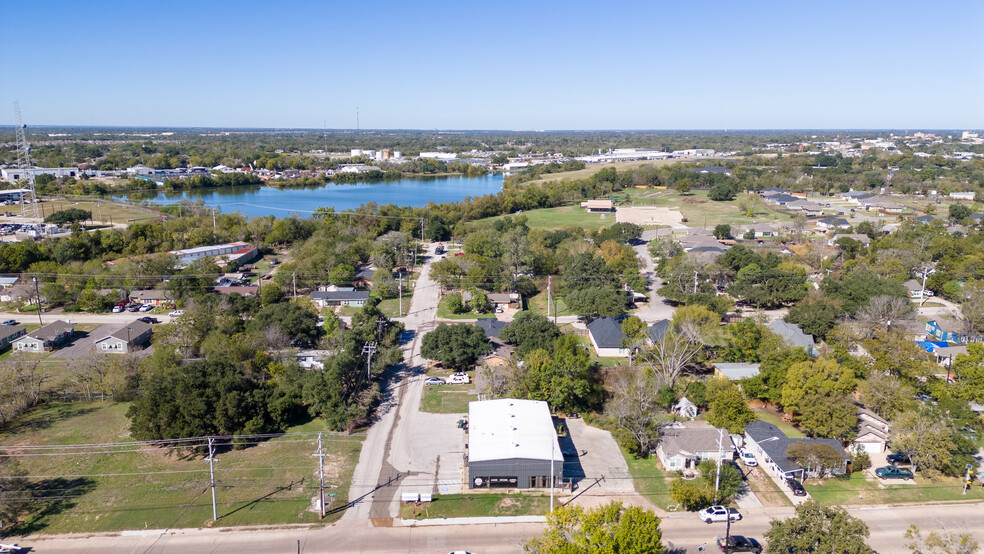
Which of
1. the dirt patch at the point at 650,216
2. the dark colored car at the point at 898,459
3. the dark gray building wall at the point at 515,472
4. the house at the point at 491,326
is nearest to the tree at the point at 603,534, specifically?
the dark gray building wall at the point at 515,472

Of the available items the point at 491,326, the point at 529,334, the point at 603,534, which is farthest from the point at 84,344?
the point at 603,534

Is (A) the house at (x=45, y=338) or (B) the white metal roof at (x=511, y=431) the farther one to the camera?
(A) the house at (x=45, y=338)

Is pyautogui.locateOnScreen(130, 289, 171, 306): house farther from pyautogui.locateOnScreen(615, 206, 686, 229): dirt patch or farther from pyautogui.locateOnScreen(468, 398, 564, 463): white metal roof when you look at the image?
pyautogui.locateOnScreen(615, 206, 686, 229): dirt patch

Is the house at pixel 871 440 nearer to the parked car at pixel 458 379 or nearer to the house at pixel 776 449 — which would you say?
the house at pixel 776 449

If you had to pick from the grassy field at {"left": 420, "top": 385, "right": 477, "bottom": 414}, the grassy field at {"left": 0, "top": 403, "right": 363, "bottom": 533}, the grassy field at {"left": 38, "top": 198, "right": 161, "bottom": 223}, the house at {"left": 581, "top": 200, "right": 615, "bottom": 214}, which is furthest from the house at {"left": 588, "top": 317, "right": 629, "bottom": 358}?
the grassy field at {"left": 38, "top": 198, "right": 161, "bottom": 223}

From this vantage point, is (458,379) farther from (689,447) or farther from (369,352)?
(689,447)

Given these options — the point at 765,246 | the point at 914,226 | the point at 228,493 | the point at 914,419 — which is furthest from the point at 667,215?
the point at 228,493

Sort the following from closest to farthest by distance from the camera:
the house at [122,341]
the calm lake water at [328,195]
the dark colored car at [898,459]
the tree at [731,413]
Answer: the dark colored car at [898,459] < the tree at [731,413] < the house at [122,341] < the calm lake water at [328,195]
